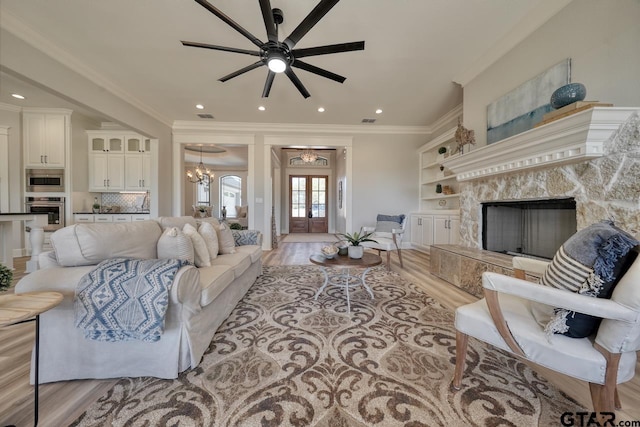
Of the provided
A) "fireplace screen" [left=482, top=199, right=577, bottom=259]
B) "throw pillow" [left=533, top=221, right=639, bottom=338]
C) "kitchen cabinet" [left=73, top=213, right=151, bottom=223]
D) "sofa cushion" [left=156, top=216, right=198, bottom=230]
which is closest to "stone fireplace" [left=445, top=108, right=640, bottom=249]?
"fireplace screen" [left=482, top=199, right=577, bottom=259]

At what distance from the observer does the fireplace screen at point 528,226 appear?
2506 millimetres

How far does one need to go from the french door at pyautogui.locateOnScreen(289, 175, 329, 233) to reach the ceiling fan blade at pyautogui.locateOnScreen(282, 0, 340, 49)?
7.12m

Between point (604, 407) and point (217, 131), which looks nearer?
point (604, 407)

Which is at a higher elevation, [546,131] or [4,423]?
[546,131]

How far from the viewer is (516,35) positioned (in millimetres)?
2566

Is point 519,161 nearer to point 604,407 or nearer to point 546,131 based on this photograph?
point 546,131

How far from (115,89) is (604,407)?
5.97 m

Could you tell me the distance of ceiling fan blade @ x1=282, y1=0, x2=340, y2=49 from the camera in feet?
5.37

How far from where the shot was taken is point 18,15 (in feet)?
7.85

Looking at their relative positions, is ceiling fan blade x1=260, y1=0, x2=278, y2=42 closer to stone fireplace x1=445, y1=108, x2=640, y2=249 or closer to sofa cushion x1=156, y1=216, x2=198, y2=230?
sofa cushion x1=156, y1=216, x2=198, y2=230

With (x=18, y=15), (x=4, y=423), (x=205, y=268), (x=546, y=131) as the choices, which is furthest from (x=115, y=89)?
(x=546, y=131)

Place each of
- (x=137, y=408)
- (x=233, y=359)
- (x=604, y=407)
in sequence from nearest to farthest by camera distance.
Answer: (x=604, y=407) < (x=137, y=408) < (x=233, y=359)

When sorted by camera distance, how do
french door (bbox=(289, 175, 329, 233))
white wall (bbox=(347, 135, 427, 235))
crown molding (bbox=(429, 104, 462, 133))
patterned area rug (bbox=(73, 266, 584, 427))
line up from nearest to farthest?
1. patterned area rug (bbox=(73, 266, 584, 427))
2. crown molding (bbox=(429, 104, 462, 133))
3. white wall (bbox=(347, 135, 427, 235))
4. french door (bbox=(289, 175, 329, 233))

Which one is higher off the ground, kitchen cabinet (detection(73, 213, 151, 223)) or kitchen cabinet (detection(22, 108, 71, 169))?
kitchen cabinet (detection(22, 108, 71, 169))
